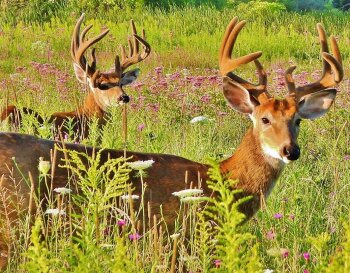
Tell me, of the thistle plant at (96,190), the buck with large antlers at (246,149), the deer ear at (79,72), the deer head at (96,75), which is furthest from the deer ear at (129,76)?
the thistle plant at (96,190)

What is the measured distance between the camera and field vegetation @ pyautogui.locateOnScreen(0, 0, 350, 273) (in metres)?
2.88

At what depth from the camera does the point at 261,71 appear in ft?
19.6

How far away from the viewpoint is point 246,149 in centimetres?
564

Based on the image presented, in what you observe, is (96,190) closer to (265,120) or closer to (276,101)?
(265,120)

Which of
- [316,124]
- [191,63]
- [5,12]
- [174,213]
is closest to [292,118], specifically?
[174,213]

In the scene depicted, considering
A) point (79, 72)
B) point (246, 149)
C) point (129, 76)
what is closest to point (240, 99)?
point (246, 149)

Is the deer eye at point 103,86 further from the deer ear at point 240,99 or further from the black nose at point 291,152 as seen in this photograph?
the black nose at point 291,152

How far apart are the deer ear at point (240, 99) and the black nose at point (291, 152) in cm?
61

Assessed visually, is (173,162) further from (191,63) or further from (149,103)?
(191,63)

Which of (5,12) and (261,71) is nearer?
(261,71)

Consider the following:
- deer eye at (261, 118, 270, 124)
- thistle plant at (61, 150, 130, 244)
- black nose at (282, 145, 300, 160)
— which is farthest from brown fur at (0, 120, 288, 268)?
thistle plant at (61, 150, 130, 244)

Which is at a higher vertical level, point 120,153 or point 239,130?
point 120,153

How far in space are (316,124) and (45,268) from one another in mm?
6181

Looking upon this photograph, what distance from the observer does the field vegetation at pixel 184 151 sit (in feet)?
9.46
